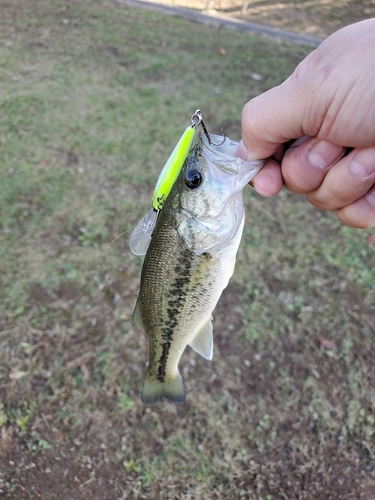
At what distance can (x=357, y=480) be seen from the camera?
246 centimetres

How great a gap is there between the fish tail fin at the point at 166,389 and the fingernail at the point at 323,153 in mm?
1221

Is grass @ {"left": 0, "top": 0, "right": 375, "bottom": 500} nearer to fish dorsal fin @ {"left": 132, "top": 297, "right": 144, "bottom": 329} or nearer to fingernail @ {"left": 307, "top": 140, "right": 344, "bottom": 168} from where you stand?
fish dorsal fin @ {"left": 132, "top": 297, "right": 144, "bottom": 329}

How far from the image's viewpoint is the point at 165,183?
1643mm

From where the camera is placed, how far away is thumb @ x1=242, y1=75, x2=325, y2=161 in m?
1.35

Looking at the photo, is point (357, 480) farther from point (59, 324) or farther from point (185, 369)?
point (59, 324)

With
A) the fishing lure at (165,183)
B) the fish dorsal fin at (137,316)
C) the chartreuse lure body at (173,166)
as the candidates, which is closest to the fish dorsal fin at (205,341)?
the fish dorsal fin at (137,316)

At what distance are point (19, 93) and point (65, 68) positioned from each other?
109 cm

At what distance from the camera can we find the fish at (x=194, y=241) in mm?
1506


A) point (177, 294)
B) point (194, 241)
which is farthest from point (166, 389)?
point (194, 241)

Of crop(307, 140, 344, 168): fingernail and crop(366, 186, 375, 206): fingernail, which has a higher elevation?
crop(307, 140, 344, 168): fingernail

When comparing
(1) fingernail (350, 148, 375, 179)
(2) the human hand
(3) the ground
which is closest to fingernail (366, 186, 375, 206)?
(2) the human hand

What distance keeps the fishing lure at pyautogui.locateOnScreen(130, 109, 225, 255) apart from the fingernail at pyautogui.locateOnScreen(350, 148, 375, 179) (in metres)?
0.54

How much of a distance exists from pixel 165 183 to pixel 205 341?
2.64 ft

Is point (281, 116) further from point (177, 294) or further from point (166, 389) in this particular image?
point (166, 389)
